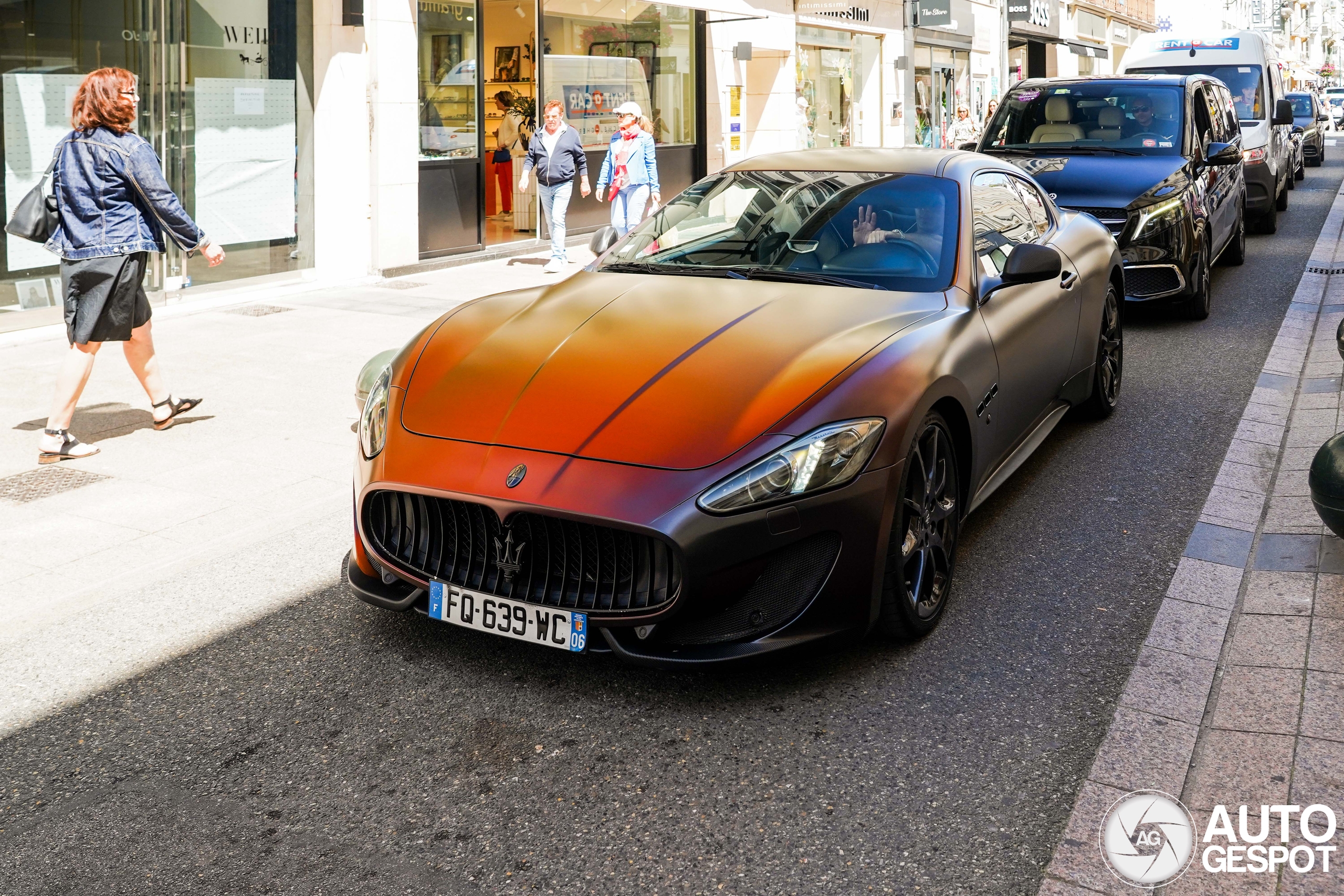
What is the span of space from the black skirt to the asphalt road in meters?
2.76

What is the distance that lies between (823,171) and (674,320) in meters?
1.41

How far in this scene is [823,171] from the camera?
5465 mm

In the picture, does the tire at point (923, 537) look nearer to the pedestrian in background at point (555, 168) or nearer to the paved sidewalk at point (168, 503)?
the paved sidewalk at point (168, 503)

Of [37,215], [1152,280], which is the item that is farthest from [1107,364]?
[37,215]

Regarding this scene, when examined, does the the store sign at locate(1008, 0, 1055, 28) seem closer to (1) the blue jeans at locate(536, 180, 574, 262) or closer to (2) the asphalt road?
(1) the blue jeans at locate(536, 180, 574, 262)

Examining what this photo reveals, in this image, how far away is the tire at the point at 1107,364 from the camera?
6875 millimetres

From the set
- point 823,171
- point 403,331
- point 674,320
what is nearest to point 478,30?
point 403,331

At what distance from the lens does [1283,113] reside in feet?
55.7

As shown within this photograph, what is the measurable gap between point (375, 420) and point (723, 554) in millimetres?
1310

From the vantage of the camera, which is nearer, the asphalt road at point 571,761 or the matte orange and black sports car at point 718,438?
the asphalt road at point 571,761

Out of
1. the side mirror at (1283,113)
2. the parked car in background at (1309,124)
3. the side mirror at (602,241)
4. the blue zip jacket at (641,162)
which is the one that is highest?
the parked car in background at (1309,124)

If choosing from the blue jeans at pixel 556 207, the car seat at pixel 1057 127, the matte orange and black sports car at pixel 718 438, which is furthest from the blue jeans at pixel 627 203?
the matte orange and black sports car at pixel 718 438

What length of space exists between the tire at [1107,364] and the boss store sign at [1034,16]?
99.2ft

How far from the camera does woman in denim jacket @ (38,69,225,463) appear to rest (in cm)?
665
